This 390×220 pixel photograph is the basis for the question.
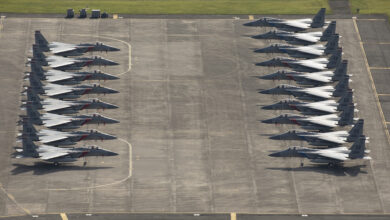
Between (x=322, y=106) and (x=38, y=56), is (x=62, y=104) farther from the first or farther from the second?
(x=322, y=106)

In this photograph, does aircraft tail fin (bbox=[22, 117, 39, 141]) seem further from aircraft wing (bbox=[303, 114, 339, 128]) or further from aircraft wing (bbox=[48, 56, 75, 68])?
aircraft wing (bbox=[303, 114, 339, 128])

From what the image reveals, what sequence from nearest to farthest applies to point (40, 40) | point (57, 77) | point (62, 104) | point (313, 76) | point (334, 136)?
1. point (334, 136)
2. point (62, 104)
3. point (57, 77)
4. point (313, 76)
5. point (40, 40)

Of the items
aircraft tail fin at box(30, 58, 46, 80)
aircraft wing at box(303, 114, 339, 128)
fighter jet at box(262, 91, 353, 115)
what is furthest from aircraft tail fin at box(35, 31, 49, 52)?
aircraft wing at box(303, 114, 339, 128)

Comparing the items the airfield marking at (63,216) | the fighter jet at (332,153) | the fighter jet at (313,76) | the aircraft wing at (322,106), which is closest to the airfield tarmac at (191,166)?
the airfield marking at (63,216)

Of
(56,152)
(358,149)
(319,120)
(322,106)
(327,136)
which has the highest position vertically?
(322,106)

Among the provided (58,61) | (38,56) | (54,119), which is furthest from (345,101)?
(38,56)
